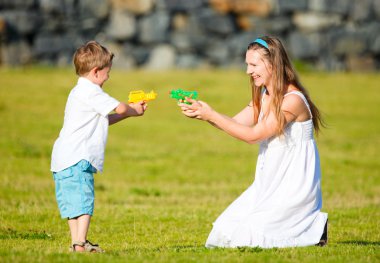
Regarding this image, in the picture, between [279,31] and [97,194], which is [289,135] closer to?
[97,194]

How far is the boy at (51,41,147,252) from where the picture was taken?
26.4 ft

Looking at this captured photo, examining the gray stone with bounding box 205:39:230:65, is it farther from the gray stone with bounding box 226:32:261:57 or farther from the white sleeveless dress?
the white sleeveless dress

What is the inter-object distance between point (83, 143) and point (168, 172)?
407 inches

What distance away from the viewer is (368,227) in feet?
36.5

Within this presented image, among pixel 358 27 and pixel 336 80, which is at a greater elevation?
pixel 358 27

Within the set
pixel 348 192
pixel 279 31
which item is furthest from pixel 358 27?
pixel 348 192

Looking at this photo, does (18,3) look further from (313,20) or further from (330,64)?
(330,64)

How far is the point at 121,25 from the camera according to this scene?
122ft

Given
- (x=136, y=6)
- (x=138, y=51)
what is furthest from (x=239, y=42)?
(x=136, y=6)

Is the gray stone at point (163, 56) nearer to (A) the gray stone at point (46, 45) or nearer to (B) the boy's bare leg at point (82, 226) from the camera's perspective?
(A) the gray stone at point (46, 45)

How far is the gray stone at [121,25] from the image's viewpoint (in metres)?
37.0

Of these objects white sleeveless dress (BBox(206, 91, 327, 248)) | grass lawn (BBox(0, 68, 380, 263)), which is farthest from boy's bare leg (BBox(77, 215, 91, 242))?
white sleeveless dress (BBox(206, 91, 327, 248))

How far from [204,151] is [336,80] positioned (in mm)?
14584

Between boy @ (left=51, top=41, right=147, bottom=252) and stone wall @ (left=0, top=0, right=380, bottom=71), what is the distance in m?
28.3
